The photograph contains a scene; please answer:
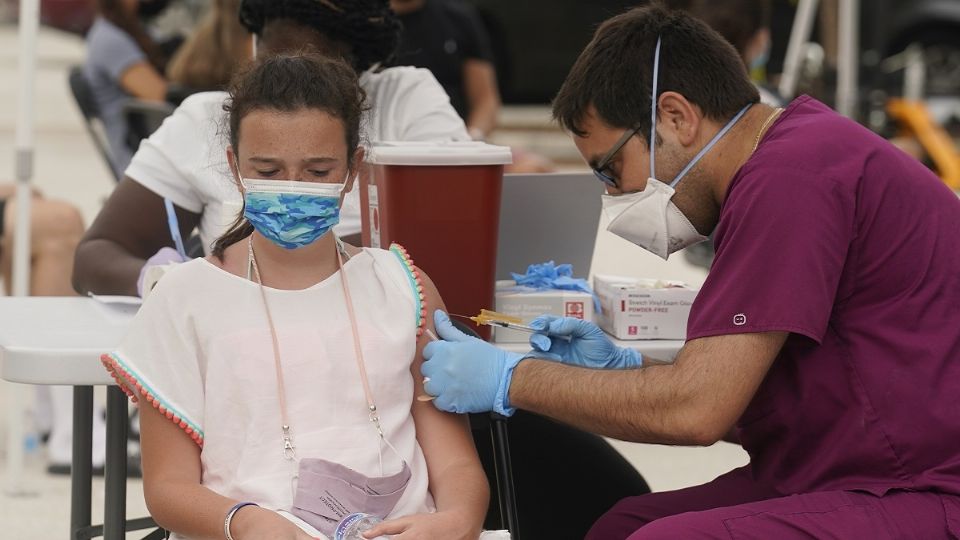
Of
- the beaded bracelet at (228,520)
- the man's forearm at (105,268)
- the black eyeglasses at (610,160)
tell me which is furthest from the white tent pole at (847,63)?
the beaded bracelet at (228,520)

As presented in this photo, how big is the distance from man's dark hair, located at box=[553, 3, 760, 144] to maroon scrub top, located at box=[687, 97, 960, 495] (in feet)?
0.41

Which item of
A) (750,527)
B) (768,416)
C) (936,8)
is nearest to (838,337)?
(768,416)

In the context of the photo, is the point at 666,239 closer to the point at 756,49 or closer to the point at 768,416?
the point at 768,416

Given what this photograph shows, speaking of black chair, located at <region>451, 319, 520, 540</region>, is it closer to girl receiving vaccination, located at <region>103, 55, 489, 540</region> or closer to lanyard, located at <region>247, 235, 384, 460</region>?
girl receiving vaccination, located at <region>103, 55, 489, 540</region>

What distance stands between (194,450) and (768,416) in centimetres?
89

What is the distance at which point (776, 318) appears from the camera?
208 cm

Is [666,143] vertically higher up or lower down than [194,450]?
higher up

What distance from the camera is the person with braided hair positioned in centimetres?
301

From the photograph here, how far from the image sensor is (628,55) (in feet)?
7.64

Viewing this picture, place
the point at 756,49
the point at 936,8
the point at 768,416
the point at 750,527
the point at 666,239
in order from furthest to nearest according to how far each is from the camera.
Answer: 1. the point at 936,8
2. the point at 756,49
3. the point at 666,239
4. the point at 768,416
5. the point at 750,527

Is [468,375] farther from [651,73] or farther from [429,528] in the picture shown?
[651,73]

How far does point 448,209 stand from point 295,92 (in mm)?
358

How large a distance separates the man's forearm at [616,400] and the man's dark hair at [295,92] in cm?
48

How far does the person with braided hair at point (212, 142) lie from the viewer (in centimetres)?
301
